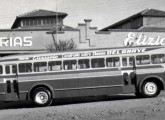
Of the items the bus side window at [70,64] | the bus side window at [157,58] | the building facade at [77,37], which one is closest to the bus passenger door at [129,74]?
the bus side window at [157,58]

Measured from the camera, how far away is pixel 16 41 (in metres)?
36.7

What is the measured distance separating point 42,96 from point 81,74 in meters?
2.29

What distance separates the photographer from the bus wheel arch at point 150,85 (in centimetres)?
1538

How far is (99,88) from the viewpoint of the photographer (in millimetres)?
15203

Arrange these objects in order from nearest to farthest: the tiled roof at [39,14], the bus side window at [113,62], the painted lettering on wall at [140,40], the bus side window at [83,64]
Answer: the bus side window at [83,64] < the bus side window at [113,62] < the painted lettering on wall at [140,40] < the tiled roof at [39,14]

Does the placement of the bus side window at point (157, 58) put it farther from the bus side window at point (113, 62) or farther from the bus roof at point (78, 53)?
the bus side window at point (113, 62)

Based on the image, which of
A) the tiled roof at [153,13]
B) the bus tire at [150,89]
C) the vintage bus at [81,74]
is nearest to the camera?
the vintage bus at [81,74]

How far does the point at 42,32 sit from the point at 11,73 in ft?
76.2

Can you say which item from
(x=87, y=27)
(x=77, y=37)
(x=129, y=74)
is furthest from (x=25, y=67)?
(x=87, y=27)

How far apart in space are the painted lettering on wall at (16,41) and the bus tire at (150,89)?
78.8 feet

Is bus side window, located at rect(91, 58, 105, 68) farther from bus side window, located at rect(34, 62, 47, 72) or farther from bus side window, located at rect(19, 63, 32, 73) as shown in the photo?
→ bus side window, located at rect(19, 63, 32, 73)

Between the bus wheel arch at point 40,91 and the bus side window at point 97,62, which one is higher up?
the bus side window at point 97,62

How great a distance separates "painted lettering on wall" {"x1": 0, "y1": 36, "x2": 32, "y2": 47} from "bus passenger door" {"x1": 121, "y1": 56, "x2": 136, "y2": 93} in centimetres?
2349

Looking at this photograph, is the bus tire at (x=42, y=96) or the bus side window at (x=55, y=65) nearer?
the bus tire at (x=42, y=96)
